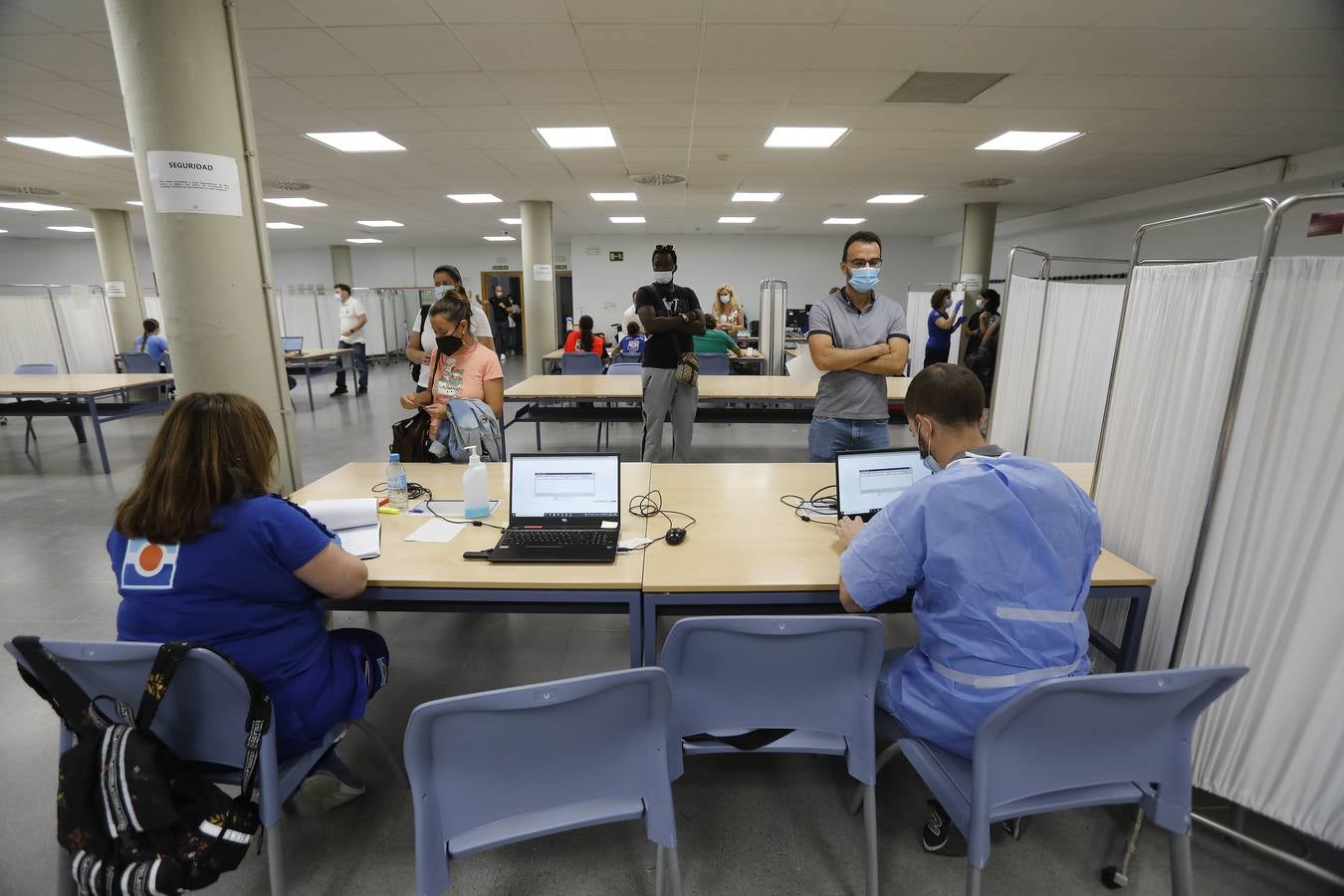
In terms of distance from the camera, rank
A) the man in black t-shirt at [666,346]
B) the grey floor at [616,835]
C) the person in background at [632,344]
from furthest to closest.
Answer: the person in background at [632,344] → the man in black t-shirt at [666,346] → the grey floor at [616,835]

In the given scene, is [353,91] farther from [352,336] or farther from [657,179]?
[352,336]

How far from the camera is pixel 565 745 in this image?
116 cm

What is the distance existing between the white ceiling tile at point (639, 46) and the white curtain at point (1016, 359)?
228 cm

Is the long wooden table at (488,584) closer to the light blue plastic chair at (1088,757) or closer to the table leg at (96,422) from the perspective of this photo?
the light blue plastic chair at (1088,757)

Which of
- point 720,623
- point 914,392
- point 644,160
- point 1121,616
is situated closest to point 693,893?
point 720,623

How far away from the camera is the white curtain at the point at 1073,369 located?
300 cm

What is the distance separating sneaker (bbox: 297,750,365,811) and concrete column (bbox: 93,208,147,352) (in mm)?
10614

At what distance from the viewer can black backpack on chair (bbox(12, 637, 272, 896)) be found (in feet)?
3.85

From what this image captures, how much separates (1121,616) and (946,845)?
93 centimetres

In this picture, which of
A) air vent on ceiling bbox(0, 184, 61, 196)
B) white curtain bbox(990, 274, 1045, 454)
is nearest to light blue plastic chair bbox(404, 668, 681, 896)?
white curtain bbox(990, 274, 1045, 454)

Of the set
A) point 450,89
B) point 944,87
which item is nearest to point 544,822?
point 450,89

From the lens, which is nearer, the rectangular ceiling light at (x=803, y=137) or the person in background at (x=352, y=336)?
the rectangular ceiling light at (x=803, y=137)

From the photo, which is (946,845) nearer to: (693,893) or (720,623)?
(693,893)

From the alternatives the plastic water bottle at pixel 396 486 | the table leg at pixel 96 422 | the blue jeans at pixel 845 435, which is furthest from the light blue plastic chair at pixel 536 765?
the table leg at pixel 96 422
